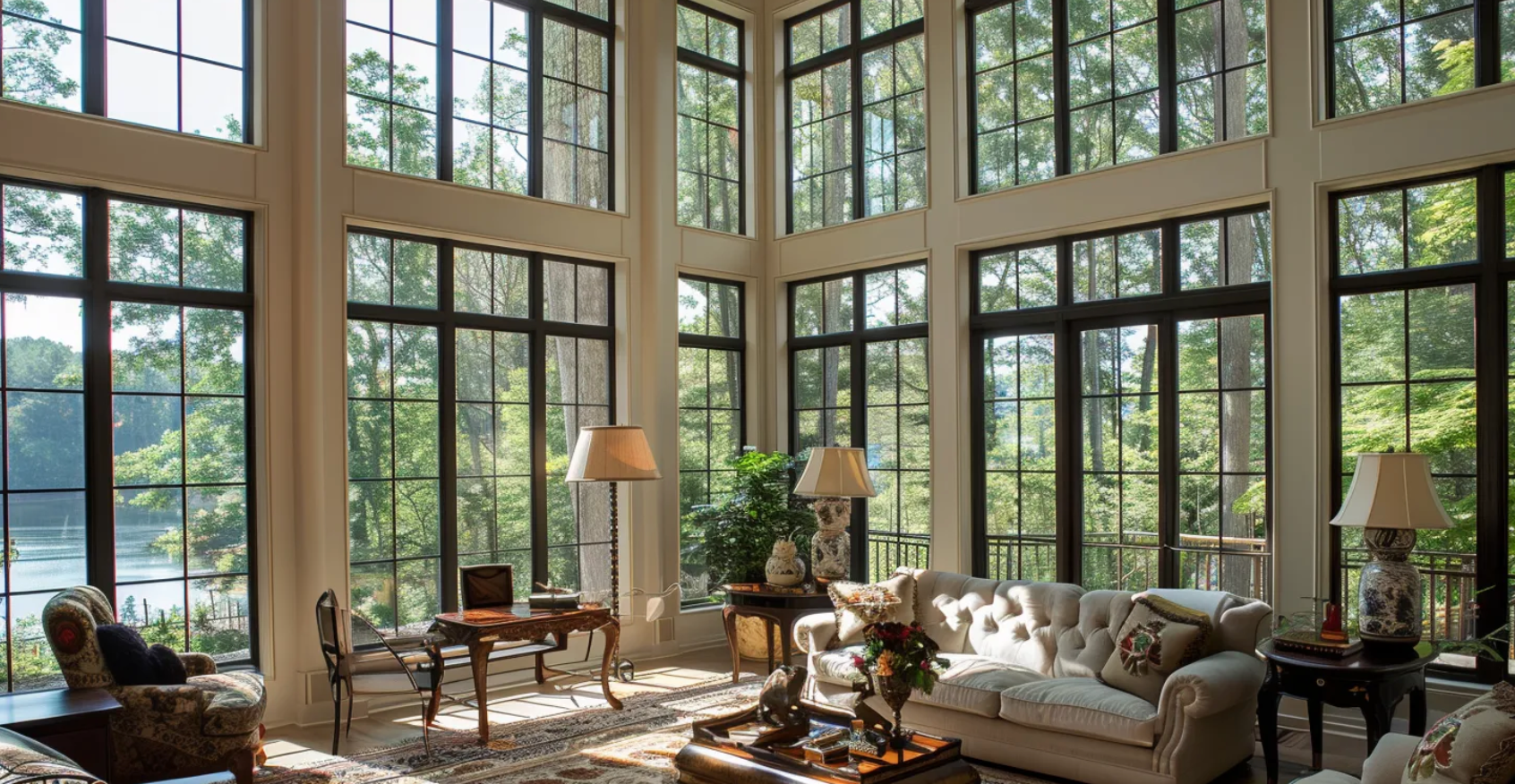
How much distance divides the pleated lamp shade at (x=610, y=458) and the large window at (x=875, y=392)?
1925 mm

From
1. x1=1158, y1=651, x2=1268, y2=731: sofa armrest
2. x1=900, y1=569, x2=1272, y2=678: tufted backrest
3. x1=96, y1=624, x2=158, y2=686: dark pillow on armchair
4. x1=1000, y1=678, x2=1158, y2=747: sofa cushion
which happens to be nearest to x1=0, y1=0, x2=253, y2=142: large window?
x1=96, y1=624, x2=158, y2=686: dark pillow on armchair

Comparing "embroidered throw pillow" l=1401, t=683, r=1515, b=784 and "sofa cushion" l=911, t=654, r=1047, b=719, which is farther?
"sofa cushion" l=911, t=654, r=1047, b=719

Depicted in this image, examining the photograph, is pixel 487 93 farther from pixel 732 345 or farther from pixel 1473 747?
pixel 1473 747

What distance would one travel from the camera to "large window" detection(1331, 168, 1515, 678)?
17.3 feet

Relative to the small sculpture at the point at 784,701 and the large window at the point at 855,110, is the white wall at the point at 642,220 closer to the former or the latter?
the large window at the point at 855,110

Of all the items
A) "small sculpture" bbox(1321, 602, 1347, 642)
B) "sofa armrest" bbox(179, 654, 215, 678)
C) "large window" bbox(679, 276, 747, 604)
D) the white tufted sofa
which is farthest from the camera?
"large window" bbox(679, 276, 747, 604)

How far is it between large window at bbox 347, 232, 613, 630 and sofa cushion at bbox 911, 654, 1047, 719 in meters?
3.25

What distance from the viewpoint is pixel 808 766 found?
411cm

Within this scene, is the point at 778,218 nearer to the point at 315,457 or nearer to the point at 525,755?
the point at 315,457

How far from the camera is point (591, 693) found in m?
6.84

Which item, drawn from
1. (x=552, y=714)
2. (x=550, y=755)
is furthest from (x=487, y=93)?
(x=550, y=755)

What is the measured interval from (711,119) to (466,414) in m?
3.29

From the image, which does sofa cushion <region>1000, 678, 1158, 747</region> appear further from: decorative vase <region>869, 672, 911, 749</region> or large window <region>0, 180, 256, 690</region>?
large window <region>0, 180, 256, 690</region>

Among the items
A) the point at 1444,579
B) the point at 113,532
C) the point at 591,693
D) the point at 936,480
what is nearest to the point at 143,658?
the point at 113,532
